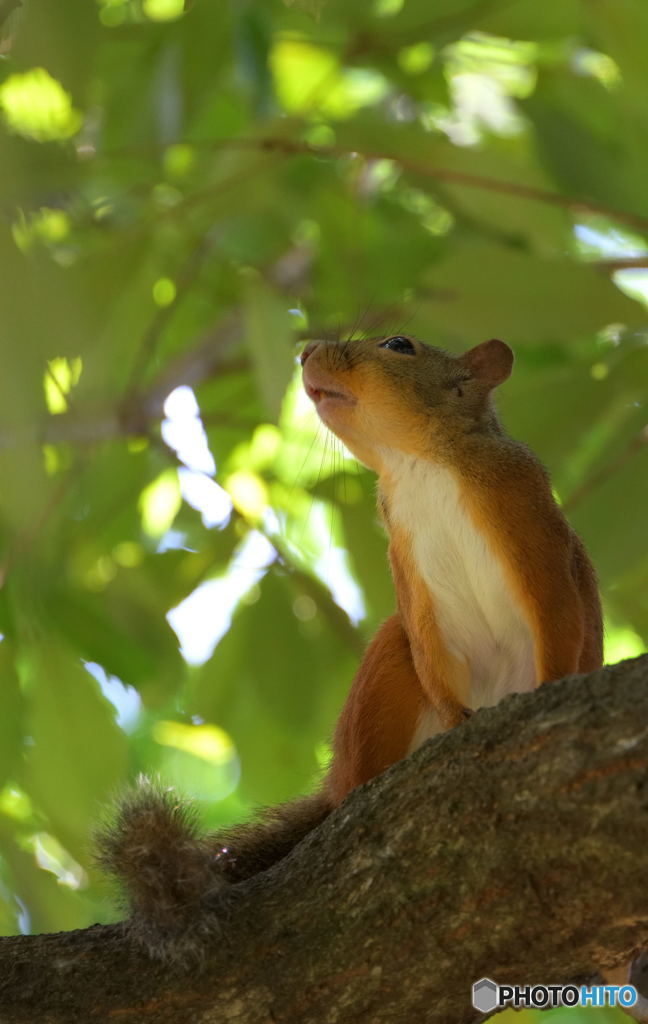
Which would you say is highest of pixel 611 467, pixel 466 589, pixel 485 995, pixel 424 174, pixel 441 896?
pixel 424 174

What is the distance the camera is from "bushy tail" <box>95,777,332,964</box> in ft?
7.24

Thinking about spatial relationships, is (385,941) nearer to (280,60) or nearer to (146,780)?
(146,780)

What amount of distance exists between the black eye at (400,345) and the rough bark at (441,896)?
1319mm

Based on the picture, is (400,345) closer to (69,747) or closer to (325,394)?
(325,394)

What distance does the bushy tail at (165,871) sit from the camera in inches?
86.9

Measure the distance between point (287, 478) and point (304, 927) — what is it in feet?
8.50

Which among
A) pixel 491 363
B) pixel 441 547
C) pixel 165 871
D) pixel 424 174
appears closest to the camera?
pixel 165 871

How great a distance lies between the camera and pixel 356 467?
12.8 feet

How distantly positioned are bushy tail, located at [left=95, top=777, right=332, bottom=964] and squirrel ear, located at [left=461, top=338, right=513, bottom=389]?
1.31 meters

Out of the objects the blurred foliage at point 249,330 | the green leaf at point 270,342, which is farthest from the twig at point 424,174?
the green leaf at point 270,342

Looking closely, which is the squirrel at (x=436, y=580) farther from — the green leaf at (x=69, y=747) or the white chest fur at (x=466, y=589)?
the green leaf at (x=69, y=747)

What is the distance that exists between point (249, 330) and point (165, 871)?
1.56 m

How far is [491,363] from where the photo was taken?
3.10 metres

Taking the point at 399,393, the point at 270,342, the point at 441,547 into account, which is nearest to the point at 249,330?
the point at 270,342
